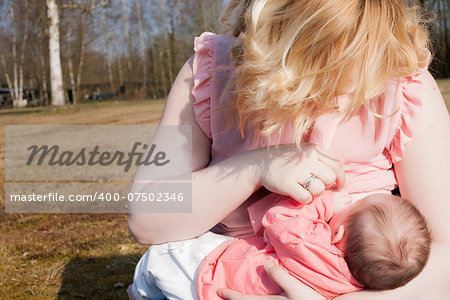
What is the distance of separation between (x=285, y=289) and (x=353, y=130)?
0.46m

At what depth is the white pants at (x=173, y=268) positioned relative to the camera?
1253 mm

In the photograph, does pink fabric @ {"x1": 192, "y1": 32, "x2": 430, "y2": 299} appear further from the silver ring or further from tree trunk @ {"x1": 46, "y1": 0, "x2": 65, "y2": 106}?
tree trunk @ {"x1": 46, "y1": 0, "x2": 65, "y2": 106}

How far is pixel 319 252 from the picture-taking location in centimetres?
116

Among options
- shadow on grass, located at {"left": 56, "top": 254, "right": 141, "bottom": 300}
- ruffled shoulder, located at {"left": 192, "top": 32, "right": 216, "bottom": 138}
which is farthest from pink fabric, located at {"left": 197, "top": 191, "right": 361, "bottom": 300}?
shadow on grass, located at {"left": 56, "top": 254, "right": 141, "bottom": 300}

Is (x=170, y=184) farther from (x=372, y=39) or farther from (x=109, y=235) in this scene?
(x=109, y=235)

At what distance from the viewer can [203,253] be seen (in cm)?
129

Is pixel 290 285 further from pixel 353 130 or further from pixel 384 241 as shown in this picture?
pixel 353 130

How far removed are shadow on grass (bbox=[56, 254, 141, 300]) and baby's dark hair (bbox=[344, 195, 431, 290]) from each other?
1.51 m

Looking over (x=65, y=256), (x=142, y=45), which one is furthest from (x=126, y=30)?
(x=65, y=256)

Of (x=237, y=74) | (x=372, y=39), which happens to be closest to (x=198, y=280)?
(x=237, y=74)

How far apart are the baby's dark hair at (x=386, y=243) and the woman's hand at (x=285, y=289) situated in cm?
13

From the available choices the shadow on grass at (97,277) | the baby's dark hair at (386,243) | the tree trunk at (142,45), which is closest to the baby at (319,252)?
the baby's dark hair at (386,243)

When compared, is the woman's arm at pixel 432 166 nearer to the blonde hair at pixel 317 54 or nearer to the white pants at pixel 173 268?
the blonde hair at pixel 317 54

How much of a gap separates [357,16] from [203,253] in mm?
719
